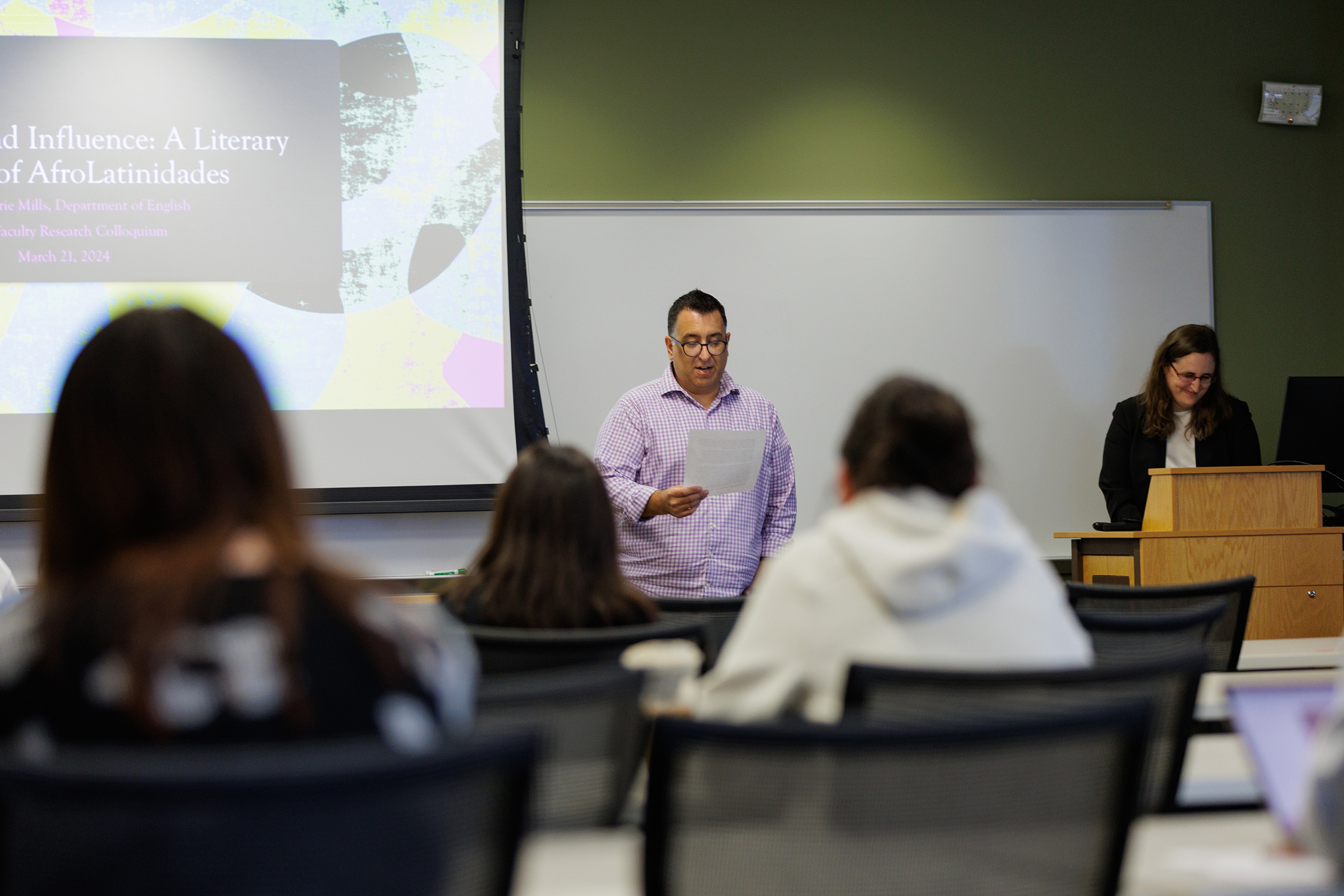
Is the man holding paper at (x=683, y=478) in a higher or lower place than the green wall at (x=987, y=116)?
lower

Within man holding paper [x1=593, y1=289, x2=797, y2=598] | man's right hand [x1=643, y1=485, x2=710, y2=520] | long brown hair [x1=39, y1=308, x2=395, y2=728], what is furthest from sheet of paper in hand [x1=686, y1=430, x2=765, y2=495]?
long brown hair [x1=39, y1=308, x2=395, y2=728]

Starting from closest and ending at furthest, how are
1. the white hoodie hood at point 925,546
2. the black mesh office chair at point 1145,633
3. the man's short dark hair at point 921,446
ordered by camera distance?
1. the white hoodie hood at point 925,546
2. the man's short dark hair at point 921,446
3. the black mesh office chair at point 1145,633

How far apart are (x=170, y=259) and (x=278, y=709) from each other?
345cm

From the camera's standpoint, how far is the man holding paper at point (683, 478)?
10.5ft

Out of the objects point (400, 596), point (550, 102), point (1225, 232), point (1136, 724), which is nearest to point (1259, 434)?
point (1225, 232)

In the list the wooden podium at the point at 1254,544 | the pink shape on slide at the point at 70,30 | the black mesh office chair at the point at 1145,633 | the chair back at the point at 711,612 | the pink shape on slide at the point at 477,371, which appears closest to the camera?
the black mesh office chair at the point at 1145,633

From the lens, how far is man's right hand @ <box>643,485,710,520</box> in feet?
9.57

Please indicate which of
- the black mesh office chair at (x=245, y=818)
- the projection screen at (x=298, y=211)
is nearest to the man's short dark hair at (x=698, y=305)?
the projection screen at (x=298, y=211)

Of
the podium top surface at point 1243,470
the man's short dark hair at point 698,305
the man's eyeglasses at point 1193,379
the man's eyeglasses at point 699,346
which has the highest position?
the man's short dark hair at point 698,305

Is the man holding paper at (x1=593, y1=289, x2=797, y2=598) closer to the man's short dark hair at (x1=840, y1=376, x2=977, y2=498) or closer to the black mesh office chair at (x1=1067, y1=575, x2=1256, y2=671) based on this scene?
the black mesh office chair at (x1=1067, y1=575, x2=1256, y2=671)

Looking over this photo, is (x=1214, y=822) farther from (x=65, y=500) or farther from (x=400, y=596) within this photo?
(x=400, y=596)

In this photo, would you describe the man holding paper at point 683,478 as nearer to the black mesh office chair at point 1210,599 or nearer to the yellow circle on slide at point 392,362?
the yellow circle on slide at point 392,362

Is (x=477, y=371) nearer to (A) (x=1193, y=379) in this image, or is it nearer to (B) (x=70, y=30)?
(B) (x=70, y=30)

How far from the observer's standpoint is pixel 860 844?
33.3 inches
